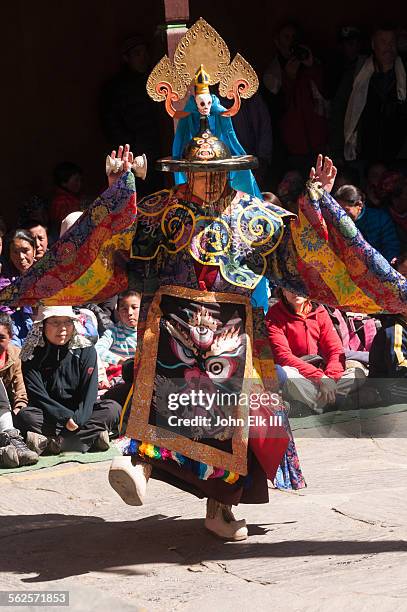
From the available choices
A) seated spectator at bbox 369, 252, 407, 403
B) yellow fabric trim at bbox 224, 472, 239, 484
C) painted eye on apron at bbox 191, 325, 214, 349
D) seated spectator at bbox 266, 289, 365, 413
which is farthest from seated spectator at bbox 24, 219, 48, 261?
yellow fabric trim at bbox 224, 472, 239, 484

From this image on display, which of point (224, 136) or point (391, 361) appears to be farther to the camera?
point (391, 361)

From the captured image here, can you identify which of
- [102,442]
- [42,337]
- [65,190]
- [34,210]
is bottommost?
[102,442]

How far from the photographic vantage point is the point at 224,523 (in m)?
5.99

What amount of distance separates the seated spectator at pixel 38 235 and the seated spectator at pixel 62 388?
1.00 metres

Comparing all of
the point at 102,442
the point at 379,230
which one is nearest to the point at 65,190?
the point at 379,230

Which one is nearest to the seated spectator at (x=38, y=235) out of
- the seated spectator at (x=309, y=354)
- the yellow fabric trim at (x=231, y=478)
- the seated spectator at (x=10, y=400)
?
the seated spectator at (x=10, y=400)

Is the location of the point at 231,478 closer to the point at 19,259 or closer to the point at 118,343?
the point at 118,343

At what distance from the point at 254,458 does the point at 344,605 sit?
98 centimetres

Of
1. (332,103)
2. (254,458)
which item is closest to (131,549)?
(254,458)

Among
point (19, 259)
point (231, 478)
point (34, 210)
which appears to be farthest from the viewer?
point (34, 210)

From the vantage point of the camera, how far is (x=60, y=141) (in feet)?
36.6

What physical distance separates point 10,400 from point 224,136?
7.56ft

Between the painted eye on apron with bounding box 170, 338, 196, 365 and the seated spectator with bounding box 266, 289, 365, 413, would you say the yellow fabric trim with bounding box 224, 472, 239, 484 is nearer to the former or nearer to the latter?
the painted eye on apron with bounding box 170, 338, 196, 365

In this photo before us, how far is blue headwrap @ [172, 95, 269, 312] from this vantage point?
6.08 meters
